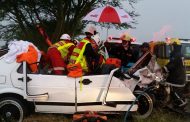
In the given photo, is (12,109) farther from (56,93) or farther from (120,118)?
(120,118)

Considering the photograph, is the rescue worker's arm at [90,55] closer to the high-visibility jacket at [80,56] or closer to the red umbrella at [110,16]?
the high-visibility jacket at [80,56]

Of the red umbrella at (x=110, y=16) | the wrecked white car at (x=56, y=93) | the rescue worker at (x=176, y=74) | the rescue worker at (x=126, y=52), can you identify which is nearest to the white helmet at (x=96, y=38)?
the rescue worker at (x=126, y=52)

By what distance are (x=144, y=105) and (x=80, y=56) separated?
5.79 ft

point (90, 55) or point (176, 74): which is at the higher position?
point (90, 55)

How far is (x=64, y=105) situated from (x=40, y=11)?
18.3 m

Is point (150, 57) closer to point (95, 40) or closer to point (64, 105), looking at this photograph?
point (95, 40)

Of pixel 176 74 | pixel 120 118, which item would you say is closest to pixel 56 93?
pixel 120 118

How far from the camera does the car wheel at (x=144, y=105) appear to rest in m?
9.94

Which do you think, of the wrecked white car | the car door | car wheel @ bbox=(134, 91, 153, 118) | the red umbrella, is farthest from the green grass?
the red umbrella

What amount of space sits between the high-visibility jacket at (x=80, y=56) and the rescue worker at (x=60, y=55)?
8.6 inches

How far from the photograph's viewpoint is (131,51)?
11984 millimetres

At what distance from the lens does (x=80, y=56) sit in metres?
9.62

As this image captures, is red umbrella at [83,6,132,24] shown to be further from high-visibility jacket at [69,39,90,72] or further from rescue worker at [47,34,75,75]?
high-visibility jacket at [69,39,90,72]

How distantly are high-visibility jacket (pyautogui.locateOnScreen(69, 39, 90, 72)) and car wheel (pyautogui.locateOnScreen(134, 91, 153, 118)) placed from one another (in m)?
1.29
